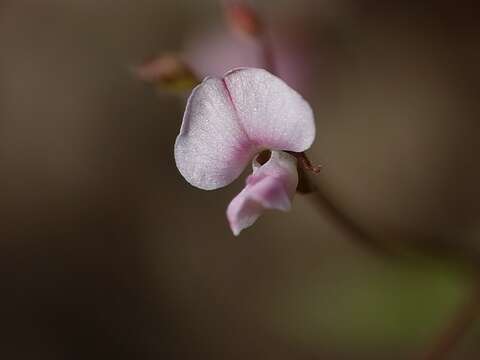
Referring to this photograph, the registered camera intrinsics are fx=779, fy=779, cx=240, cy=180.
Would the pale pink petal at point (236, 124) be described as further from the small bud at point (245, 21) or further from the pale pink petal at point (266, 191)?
the small bud at point (245, 21)

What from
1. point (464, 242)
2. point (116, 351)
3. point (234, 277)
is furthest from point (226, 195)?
point (464, 242)

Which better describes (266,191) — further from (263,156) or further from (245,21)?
(245,21)

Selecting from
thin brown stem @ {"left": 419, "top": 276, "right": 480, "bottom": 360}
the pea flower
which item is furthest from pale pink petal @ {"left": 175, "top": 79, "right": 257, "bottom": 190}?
thin brown stem @ {"left": 419, "top": 276, "right": 480, "bottom": 360}

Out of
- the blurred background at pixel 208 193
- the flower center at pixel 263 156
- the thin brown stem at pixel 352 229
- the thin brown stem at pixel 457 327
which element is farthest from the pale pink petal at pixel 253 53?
the flower center at pixel 263 156

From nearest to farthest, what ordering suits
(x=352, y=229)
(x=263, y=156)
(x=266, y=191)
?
(x=266, y=191), (x=263, y=156), (x=352, y=229)

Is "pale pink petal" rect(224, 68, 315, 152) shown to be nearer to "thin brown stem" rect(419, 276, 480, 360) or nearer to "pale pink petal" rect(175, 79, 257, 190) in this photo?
"pale pink petal" rect(175, 79, 257, 190)

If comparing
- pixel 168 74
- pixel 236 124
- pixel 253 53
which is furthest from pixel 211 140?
pixel 253 53
